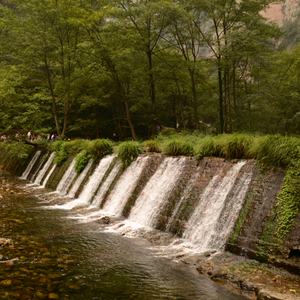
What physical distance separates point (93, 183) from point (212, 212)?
20.8ft

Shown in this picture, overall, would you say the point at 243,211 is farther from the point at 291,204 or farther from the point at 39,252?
the point at 39,252

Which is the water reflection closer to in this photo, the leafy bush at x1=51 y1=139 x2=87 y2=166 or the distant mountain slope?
the leafy bush at x1=51 y1=139 x2=87 y2=166

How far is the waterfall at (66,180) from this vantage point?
13125 mm

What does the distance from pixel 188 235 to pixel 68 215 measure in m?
4.34

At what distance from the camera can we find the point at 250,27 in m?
15.5

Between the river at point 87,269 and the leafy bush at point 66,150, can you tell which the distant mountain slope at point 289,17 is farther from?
the river at point 87,269

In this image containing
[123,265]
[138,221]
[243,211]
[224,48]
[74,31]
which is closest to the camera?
[123,265]

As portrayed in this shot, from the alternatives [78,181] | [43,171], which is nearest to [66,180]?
[78,181]

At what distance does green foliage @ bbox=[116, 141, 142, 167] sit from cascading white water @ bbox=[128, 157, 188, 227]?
1.80 meters

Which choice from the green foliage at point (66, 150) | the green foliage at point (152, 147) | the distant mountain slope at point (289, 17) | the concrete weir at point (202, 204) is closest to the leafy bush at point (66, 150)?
the green foliage at point (66, 150)

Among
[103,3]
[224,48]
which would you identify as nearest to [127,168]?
[224,48]

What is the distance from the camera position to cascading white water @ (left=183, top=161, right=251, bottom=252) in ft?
19.6

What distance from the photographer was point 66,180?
44.5ft

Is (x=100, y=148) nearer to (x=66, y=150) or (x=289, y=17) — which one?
(x=66, y=150)
